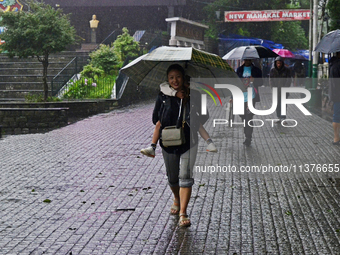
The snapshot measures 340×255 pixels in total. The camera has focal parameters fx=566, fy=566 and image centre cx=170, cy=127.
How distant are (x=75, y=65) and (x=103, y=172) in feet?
51.4

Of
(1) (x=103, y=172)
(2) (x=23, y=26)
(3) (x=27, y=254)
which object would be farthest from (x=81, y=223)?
(2) (x=23, y=26)

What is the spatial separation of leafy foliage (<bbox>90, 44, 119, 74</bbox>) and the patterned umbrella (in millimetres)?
17881

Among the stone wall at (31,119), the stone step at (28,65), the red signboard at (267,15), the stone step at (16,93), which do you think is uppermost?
the red signboard at (267,15)

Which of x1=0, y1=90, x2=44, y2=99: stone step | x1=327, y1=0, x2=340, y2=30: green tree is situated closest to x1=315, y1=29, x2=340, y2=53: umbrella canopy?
x1=327, y1=0, x2=340, y2=30: green tree

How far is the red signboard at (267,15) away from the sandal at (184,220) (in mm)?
32158

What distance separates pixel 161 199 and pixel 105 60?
58.6ft

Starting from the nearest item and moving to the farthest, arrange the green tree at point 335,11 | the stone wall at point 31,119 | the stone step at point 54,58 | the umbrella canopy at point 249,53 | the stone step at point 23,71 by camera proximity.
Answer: the umbrella canopy at point 249,53, the stone wall at point 31,119, the green tree at point 335,11, the stone step at point 23,71, the stone step at point 54,58

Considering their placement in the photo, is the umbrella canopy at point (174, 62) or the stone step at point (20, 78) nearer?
the umbrella canopy at point (174, 62)

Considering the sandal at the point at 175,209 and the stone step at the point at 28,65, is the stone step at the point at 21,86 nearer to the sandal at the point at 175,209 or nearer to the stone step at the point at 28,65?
the stone step at the point at 28,65

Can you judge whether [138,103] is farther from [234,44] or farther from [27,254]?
[27,254]

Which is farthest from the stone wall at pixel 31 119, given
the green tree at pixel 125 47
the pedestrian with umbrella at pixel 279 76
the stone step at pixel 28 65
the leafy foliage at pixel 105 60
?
the green tree at pixel 125 47

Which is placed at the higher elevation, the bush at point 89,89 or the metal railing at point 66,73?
the metal railing at point 66,73

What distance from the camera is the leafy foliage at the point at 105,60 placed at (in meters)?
24.4

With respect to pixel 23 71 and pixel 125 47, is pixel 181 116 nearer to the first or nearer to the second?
pixel 23 71
